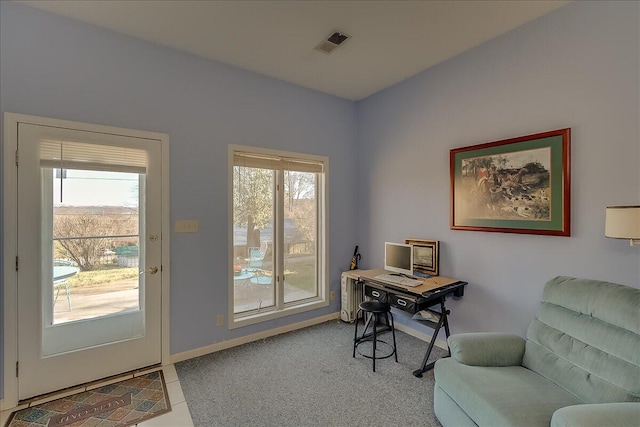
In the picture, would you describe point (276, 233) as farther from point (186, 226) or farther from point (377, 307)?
point (377, 307)

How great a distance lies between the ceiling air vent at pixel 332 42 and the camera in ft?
8.42

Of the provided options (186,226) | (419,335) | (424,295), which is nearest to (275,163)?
(186,226)

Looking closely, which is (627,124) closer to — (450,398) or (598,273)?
(598,273)

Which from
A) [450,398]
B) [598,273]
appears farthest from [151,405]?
[598,273]

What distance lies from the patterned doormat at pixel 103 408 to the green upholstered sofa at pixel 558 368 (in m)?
2.11

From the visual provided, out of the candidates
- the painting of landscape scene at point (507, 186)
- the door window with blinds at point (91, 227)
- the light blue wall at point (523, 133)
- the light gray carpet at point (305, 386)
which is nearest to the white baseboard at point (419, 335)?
the light gray carpet at point (305, 386)

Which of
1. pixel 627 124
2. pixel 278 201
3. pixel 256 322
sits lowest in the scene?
pixel 256 322

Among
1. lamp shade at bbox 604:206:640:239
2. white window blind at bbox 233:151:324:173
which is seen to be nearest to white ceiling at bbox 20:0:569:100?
white window blind at bbox 233:151:324:173

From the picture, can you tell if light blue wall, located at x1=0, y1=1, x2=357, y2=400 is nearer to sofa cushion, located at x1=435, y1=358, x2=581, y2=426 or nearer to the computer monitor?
the computer monitor

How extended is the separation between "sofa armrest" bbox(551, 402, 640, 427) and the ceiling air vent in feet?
9.63

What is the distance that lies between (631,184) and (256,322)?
343cm

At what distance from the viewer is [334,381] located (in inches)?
97.7

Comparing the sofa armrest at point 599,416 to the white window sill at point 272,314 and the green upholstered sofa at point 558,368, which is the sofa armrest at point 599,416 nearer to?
the green upholstered sofa at point 558,368

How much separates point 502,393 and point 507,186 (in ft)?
5.60
